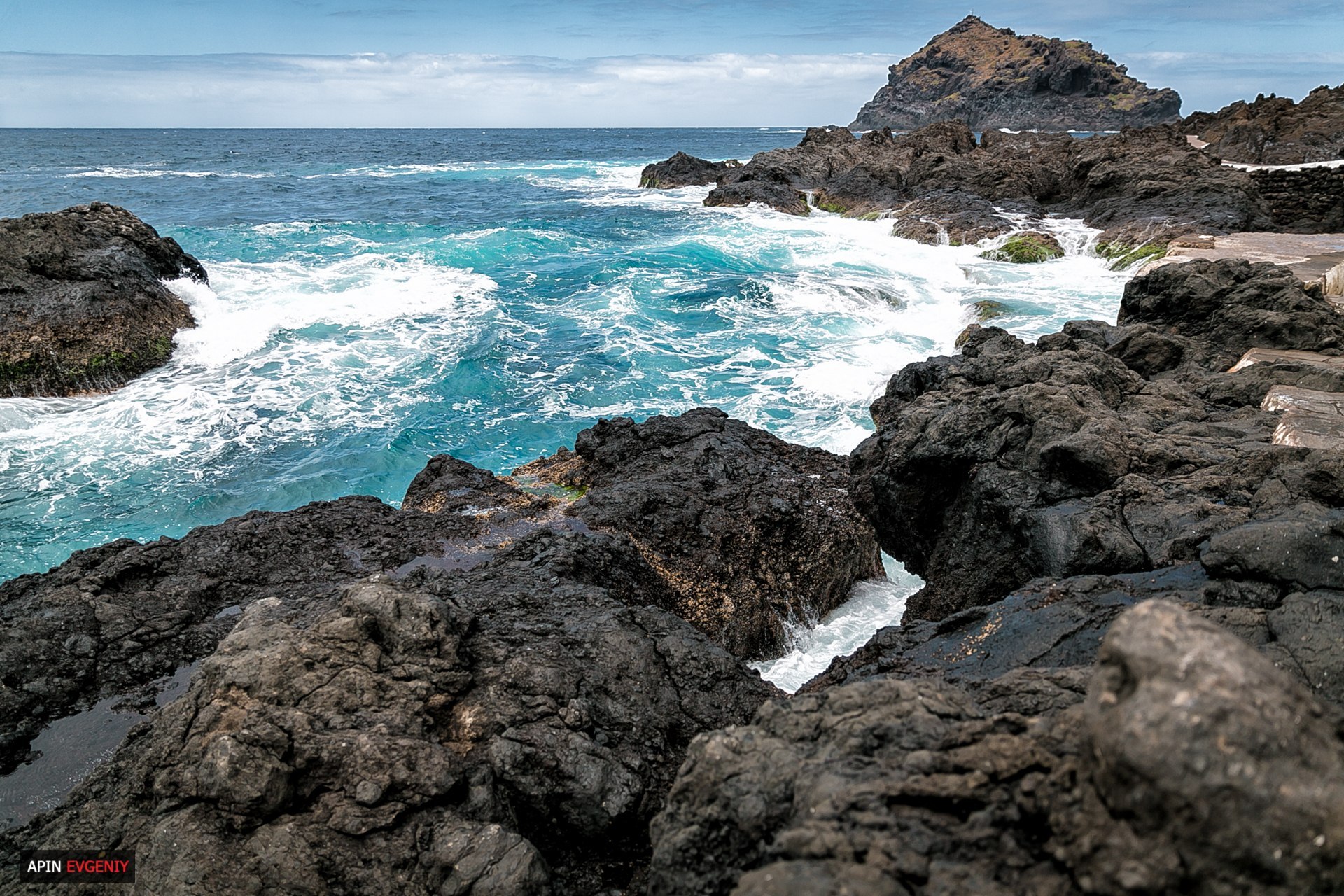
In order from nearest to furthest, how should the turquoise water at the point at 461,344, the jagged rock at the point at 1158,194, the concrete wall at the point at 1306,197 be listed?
the turquoise water at the point at 461,344 → the concrete wall at the point at 1306,197 → the jagged rock at the point at 1158,194

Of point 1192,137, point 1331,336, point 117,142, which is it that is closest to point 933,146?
point 1192,137

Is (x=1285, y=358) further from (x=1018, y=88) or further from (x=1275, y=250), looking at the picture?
(x=1018, y=88)

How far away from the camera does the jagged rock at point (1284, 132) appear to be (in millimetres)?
35750

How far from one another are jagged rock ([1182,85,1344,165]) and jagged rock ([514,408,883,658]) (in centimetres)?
3754

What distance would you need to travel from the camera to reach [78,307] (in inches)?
597

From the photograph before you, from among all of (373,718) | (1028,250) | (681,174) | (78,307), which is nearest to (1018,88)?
(681,174)

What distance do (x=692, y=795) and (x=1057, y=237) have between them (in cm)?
2746

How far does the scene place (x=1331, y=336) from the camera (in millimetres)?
9086

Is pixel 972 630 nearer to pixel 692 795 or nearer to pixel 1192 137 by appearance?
pixel 692 795

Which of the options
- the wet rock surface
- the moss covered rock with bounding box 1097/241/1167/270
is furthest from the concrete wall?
the wet rock surface

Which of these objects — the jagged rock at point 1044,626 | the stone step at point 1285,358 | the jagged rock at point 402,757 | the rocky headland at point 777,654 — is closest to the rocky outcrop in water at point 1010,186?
the stone step at point 1285,358

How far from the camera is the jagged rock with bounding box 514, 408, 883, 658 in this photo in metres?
7.48

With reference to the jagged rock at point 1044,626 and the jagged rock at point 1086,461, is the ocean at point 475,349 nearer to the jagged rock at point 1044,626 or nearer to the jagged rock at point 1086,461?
the jagged rock at point 1086,461

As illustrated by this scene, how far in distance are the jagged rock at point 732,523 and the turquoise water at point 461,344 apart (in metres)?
3.84
